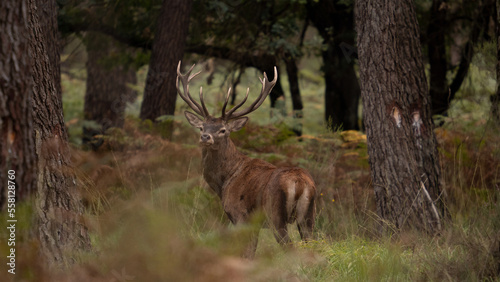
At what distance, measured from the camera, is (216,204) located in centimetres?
762

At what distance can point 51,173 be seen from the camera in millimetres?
4949

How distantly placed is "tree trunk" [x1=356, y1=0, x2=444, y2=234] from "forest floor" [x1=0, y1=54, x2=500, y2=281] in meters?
0.28

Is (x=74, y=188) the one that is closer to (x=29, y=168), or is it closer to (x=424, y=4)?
(x=29, y=168)

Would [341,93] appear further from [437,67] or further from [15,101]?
[15,101]

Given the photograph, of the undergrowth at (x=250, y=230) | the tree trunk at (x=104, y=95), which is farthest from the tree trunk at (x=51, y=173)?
the tree trunk at (x=104, y=95)

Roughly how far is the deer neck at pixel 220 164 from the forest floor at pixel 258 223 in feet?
0.96

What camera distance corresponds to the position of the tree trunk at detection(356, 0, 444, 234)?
6.01 meters

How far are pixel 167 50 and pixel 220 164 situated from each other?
3807 millimetres

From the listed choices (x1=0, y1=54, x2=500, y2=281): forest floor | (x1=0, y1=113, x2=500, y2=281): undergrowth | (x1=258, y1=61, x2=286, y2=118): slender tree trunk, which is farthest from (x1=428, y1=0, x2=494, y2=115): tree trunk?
(x1=258, y1=61, x2=286, y2=118): slender tree trunk

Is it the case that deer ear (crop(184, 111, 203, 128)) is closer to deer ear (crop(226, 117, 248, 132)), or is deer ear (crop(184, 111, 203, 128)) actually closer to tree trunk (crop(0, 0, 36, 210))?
deer ear (crop(226, 117, 248, 132))

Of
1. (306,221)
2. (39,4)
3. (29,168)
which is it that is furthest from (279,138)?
(29,168)

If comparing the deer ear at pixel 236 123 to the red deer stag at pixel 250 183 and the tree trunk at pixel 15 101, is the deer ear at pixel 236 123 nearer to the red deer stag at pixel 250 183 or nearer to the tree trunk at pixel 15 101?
the red deer stag at pixel 250 183

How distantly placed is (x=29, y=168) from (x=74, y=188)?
168 cm

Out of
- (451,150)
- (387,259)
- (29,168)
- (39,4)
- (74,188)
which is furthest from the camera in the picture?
(451,150)
